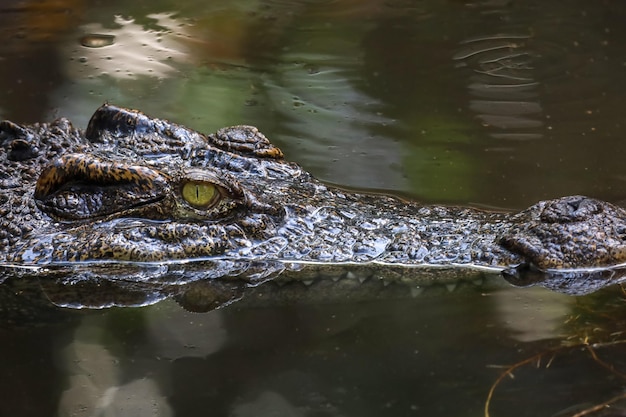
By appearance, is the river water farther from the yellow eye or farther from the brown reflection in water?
the yellow eye

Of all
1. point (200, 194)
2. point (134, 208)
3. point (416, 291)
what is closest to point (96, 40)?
point (134, 208)

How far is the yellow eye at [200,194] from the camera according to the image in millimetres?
3771

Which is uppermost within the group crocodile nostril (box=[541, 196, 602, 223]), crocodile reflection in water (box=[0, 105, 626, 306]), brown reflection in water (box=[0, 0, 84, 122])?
crocodile nostril (box=[541, 196, 602, 223])

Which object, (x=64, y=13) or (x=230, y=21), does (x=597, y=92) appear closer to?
(x=230, y=21)

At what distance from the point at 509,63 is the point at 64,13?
14.2ft

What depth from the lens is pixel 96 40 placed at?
25.8ft

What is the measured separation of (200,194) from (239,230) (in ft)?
0.76

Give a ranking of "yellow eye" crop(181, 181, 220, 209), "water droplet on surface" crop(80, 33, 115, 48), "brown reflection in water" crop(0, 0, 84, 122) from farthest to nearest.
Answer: "water droplet on surface" crop(80, 33, 115, 48), "brown reflection in water" crop(0, 0, 84, 122), "yellow eye" crop(181, 181, 220, 209)

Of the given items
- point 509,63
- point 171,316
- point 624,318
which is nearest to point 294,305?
point 171,316

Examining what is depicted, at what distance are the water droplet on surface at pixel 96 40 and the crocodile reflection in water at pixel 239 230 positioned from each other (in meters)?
3.86

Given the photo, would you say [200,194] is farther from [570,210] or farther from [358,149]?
[358,149]

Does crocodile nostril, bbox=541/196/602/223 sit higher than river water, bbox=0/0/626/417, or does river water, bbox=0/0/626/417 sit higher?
crocodile nostril, bbox=541/196/602/223

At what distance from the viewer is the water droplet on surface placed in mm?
7754

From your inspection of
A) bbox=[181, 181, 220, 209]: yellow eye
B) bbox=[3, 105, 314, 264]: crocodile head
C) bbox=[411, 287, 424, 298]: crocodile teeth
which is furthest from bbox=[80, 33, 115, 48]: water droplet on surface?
bbox=[411, 287, 424, 298]: crocodile teeth
